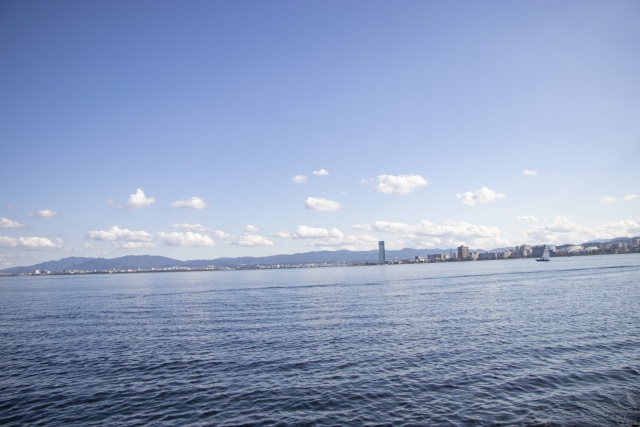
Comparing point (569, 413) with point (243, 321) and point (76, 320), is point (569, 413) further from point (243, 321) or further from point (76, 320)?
point (76, 320)

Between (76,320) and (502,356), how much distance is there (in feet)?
206

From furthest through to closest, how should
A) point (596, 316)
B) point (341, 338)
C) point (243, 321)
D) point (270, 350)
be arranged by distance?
point (243, 321), point (596, 316), point (341, 338), point (270, 350)

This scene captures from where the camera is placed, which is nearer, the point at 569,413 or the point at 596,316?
the point at 569,413

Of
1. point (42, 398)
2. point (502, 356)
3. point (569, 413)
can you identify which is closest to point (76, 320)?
point (42, 398)

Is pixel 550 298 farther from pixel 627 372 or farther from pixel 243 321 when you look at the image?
pixel 243 321

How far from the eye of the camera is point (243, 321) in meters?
57.3

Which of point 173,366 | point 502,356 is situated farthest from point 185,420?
point 502,356

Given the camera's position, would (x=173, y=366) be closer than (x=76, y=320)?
Yes

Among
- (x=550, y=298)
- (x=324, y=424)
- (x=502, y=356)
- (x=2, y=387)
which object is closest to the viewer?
(x=324, y=424)

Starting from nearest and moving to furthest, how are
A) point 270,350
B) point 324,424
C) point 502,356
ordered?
1. point 324,424
2. point 502,356
3. point 270,350

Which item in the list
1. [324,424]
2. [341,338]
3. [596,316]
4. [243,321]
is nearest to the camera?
[324,424]

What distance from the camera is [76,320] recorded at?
62750 mm

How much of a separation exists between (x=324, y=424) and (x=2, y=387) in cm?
2598

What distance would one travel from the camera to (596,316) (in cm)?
5084
